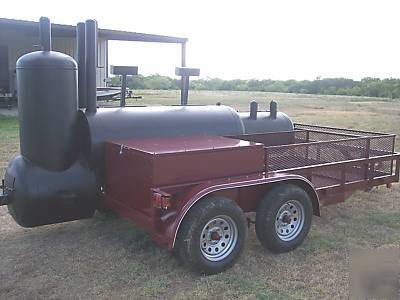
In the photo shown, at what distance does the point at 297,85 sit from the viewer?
40.5 metres

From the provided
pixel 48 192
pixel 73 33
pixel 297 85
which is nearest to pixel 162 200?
pixel 48 192

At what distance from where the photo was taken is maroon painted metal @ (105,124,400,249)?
12.3 feet

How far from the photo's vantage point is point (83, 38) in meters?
4.57

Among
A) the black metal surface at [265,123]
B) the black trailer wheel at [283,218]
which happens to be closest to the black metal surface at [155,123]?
the black metal surface at [265,123]

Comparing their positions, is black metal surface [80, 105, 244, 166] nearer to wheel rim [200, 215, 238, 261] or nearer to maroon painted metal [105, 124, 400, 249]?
maroon painted metal [105, 124, 400, 249]

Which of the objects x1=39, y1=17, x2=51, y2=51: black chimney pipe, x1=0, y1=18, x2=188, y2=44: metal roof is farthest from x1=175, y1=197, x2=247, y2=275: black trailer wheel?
x1=0, y1=18, x2=188, y2=44: metal roof

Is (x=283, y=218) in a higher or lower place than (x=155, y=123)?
lower

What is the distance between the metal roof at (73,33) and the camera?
14406mm

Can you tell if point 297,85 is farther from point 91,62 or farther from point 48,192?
point 48,192

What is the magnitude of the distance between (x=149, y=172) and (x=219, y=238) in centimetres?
81

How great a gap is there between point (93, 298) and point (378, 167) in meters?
3.72

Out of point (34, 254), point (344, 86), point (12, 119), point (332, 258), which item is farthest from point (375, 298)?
point (344, 86)

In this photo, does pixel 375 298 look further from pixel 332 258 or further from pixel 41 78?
pixel 41 78

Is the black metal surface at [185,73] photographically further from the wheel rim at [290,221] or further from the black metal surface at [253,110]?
the wheel rim at [290,221]
